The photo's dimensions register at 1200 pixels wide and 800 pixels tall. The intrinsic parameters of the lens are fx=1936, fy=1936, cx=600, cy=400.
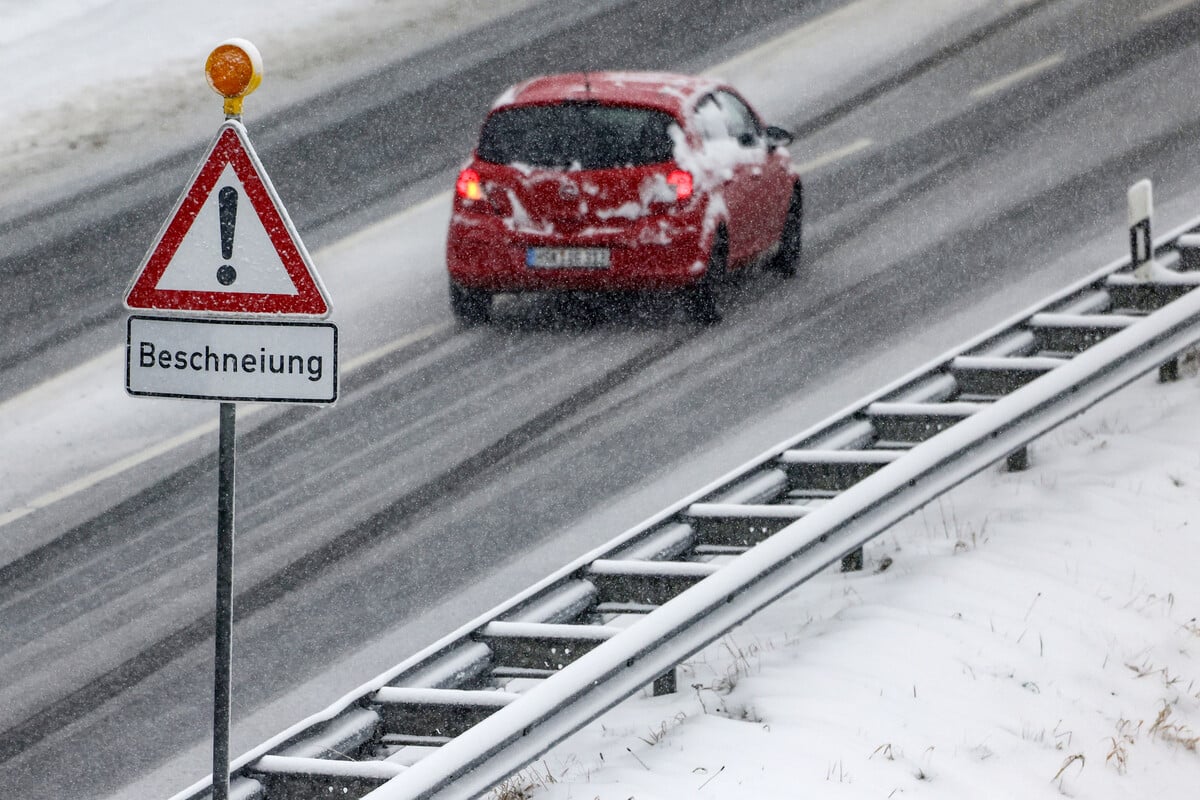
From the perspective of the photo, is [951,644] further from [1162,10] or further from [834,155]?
[1162,10]

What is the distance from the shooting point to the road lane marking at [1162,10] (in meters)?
22.9

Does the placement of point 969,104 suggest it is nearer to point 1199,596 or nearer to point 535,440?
point 535,440

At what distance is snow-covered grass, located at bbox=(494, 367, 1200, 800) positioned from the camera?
20.8 feet

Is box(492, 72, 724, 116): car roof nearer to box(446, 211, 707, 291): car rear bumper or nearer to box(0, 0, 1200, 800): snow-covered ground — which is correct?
box(446, 211, 707, 291): car rear bumper

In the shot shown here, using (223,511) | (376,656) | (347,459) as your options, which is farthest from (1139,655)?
(347,459)

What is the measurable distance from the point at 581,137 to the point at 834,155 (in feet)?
18.0

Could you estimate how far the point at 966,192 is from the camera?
16.8 metres

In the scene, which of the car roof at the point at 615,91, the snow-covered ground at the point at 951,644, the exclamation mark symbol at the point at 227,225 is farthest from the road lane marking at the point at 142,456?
the exclamation mark symbol at the point at 227,225

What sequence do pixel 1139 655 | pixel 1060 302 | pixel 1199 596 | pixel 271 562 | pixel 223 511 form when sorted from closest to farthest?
pixel 223 511 → pixel 1139 655 → pixel 1199 596 → pixel 271 562 → pixel 1060 302

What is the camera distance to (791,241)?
14867 millimetres

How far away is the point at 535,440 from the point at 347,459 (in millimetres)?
1078

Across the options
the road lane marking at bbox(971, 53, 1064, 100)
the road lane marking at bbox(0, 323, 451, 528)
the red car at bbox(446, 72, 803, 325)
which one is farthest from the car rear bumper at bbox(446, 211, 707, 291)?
the road lane marking at bbox(971, 53, 1064, 100)

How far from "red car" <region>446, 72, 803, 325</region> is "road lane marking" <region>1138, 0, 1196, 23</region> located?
36.2 feet

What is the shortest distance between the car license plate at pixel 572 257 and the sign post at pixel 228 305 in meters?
7.54
